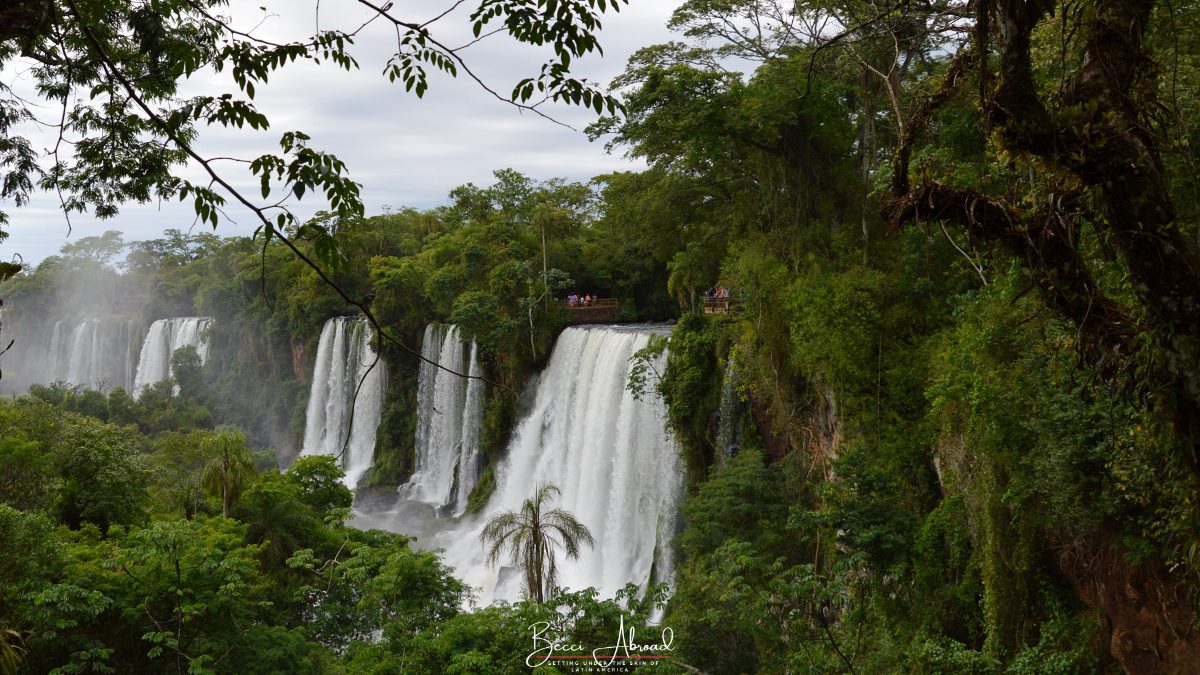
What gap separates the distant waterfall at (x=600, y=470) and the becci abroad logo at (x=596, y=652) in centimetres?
A: 536

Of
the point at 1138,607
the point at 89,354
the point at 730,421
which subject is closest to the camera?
the point at 1138,607

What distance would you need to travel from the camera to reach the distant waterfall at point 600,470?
1544cm

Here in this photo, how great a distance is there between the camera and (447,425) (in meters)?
24.6

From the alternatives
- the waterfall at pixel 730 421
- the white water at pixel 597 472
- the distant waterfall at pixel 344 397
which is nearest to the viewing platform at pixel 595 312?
the white water at pixel 597 472

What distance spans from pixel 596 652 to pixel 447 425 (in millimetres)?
16471

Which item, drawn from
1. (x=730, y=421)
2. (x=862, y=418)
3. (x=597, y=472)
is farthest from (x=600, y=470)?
(x=862, y=418)

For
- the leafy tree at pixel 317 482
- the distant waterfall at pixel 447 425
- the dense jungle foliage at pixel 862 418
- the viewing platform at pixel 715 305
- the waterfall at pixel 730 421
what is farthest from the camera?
the distant waterfall at pixel 447 425

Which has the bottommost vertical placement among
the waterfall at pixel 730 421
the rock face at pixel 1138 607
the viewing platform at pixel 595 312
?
the rock face at pixel 1138 607

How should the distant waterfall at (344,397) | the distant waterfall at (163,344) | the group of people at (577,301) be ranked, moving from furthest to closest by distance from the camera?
the distant waterfall at (163,344)
the distant waterfall at (344,397)
the group of people at (577,301)

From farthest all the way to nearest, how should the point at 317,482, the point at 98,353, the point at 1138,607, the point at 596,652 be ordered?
the point at 98,353 < the point at 317,482 < the point at 596,652 < the point at 1138,607

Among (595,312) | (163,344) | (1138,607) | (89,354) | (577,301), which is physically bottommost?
(1138,607)

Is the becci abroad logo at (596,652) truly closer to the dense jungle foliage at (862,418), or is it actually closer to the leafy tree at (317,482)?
the dense jungle foliage at (862,418)

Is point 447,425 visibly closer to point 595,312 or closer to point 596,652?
point 595,312

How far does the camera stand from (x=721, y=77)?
1354 centimetres
